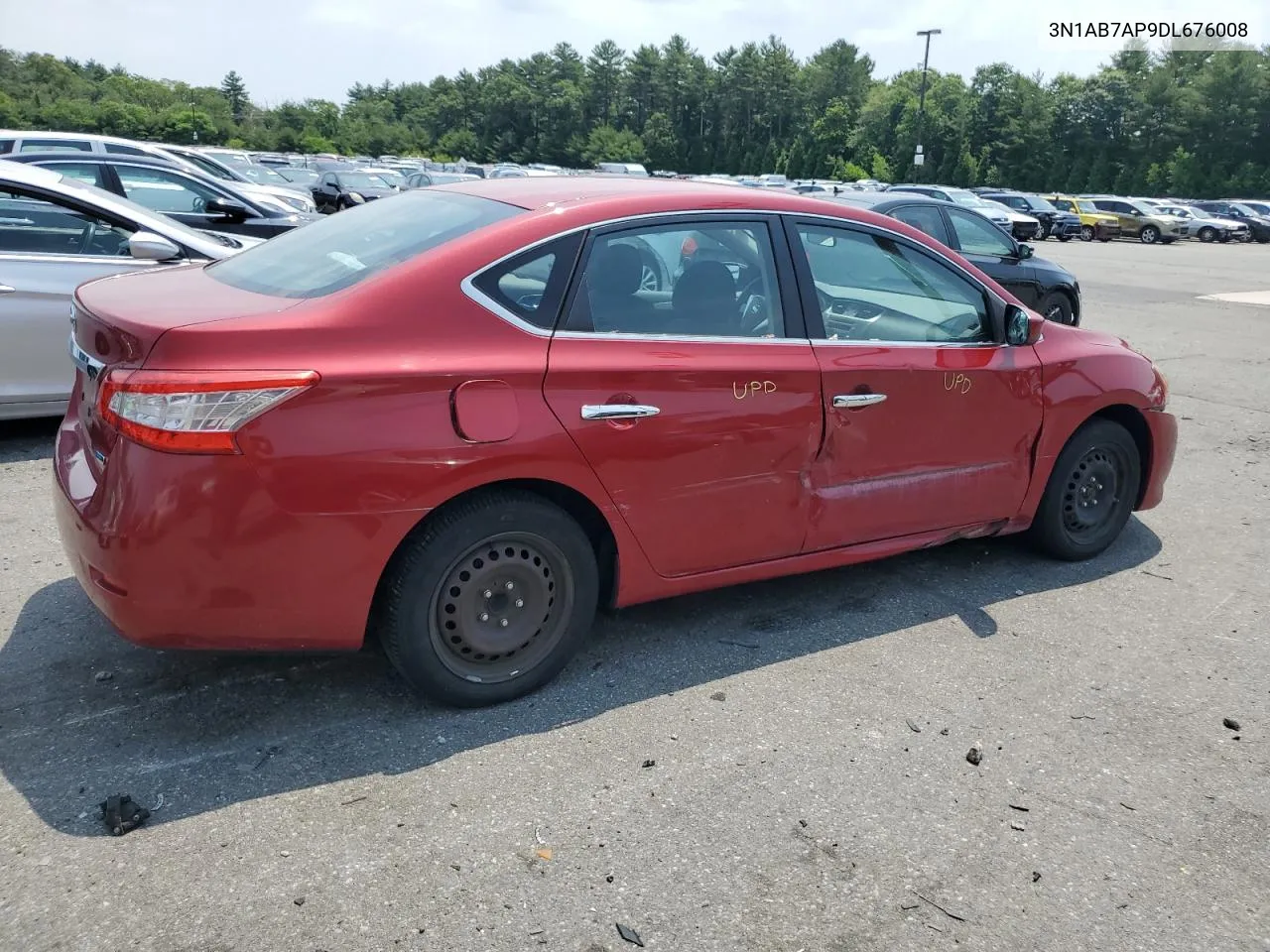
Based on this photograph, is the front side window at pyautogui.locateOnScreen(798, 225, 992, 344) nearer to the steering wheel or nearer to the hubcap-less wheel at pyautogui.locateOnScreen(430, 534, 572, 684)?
the steering wheel

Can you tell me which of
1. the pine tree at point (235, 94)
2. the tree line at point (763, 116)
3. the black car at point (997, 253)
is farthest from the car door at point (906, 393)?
the pine tree at point (235, 94)

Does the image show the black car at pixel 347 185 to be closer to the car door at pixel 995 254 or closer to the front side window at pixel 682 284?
the car door at pixel 995 254

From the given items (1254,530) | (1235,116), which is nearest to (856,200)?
(1254,530)

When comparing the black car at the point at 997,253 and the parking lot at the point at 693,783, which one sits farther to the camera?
the black car at the point at 997,253

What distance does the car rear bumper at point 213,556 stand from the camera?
2896 millimetres

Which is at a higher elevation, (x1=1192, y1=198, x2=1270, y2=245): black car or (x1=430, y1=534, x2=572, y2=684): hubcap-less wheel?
(x1=1192, y1=198, x2=1270, y2=245): black car

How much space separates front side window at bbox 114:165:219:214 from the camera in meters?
8.94

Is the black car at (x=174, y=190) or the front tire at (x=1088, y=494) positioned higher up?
→ the black car at (x=174, y=190)

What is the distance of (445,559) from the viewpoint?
10.6 feet

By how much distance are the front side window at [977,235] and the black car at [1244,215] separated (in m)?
35.1

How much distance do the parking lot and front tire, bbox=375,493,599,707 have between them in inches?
5.7

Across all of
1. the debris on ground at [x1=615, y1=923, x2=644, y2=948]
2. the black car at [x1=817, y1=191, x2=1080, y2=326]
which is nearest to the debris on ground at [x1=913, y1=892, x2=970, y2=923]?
the debris on ground at [x1=615, y1=923, x2=644, y2=948]

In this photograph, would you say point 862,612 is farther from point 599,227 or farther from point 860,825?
point 599,227

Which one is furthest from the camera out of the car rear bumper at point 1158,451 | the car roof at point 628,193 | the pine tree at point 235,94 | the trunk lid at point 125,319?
the pine tree at point 235,94
